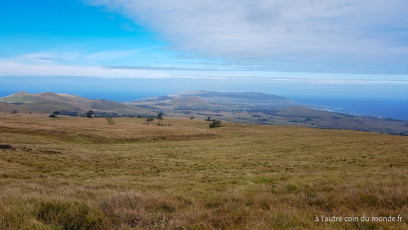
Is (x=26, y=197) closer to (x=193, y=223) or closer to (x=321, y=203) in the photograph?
(x=193, y=223)

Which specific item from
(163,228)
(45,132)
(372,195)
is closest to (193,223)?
(163,228)

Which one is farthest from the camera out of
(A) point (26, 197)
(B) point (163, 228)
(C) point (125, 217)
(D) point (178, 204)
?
(D) point (178, 204)

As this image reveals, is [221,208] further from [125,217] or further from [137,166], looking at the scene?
[137,166]

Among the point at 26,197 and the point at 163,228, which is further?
the point at 26,197

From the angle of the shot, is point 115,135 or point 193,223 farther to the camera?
point 115,135

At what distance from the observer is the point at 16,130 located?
196 ft

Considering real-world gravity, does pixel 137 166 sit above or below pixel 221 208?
below

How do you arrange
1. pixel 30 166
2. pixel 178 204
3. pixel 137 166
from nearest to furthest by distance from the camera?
1. pixel 178 204
2. pixel 30 166
3. pixel 137 166

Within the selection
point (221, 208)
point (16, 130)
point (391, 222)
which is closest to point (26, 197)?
point (221, 208)

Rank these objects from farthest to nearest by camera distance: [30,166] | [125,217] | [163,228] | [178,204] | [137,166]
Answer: [137,166]
[30,166]
[178,204]
[125,217]
[163,228]

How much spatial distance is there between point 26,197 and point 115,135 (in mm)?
55705

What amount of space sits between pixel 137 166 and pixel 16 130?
173 ft

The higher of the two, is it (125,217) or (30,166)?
(125,217)

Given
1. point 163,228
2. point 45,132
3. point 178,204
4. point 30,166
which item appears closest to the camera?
point 163,228
